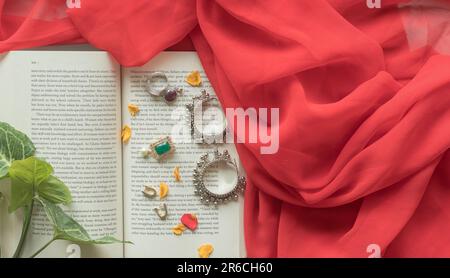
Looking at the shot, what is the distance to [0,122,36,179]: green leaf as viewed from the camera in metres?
0.87

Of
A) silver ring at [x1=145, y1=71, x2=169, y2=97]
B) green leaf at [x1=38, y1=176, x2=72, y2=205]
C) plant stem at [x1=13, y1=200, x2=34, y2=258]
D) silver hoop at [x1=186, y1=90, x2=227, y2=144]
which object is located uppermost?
silver ring at [x1=145, y1=71, x2=169, y2=97]

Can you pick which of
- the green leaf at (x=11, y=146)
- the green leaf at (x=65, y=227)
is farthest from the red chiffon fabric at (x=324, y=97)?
the green leaf at (x=65, y=227)

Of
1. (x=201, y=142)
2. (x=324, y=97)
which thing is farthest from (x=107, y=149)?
(x=324, y=97)

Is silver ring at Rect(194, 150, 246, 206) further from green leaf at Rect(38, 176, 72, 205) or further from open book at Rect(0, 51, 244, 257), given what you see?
green leaf at Rect(38, 176, 72, 205)

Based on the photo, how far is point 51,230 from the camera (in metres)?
0.91

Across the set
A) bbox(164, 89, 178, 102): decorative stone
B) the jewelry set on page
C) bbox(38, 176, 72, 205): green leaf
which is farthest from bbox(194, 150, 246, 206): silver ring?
bbox(38, 176, 72, 205): green leaf

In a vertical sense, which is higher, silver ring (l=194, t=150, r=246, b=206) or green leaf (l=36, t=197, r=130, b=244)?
silver ring (l=194, t=150, r=246, b=206)

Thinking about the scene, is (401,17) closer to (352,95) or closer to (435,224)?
(352,95)

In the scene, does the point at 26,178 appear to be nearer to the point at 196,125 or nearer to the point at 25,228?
the point at 25,228

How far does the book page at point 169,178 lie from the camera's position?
921 mm

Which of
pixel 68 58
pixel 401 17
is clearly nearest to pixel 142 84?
pixel 68 58

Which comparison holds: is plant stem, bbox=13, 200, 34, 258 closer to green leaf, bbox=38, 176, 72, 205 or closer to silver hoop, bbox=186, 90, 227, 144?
green leaf, bbox=38, 176, 72, 205

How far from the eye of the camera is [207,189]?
920mm

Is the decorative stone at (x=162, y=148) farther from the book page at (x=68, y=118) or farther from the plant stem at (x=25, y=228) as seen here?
the plant stem at (x=25, y=228)
